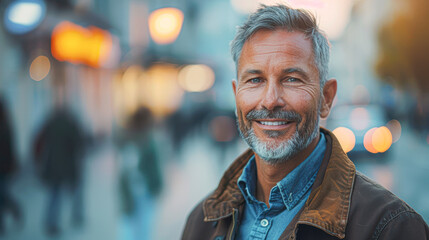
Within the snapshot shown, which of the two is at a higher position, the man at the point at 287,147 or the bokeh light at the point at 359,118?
the man at the point at 287,147

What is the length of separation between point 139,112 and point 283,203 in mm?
8813

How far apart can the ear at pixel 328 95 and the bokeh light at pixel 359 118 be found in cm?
957

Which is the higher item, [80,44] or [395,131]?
[80,44]

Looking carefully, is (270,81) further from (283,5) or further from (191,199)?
(191,199)

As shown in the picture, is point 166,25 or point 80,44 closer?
point 166,25

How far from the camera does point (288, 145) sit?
194cm

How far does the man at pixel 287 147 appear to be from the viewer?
5.73 feet

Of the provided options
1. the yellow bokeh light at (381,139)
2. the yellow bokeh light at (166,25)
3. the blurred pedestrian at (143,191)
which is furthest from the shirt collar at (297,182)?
the yellow bokeh light at (166,25)

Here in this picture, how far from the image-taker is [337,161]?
188 cm

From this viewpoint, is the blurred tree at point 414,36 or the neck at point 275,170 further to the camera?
the blurred tree at point 414,36

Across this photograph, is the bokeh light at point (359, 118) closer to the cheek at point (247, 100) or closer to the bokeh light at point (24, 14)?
the bokeh light at point (24, 14)

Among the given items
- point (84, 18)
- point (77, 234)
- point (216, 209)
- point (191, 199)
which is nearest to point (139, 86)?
point (84, 18)

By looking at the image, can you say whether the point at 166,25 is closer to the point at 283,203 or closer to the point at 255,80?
the point at 255,80

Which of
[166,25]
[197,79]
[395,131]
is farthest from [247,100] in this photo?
[197,79]
